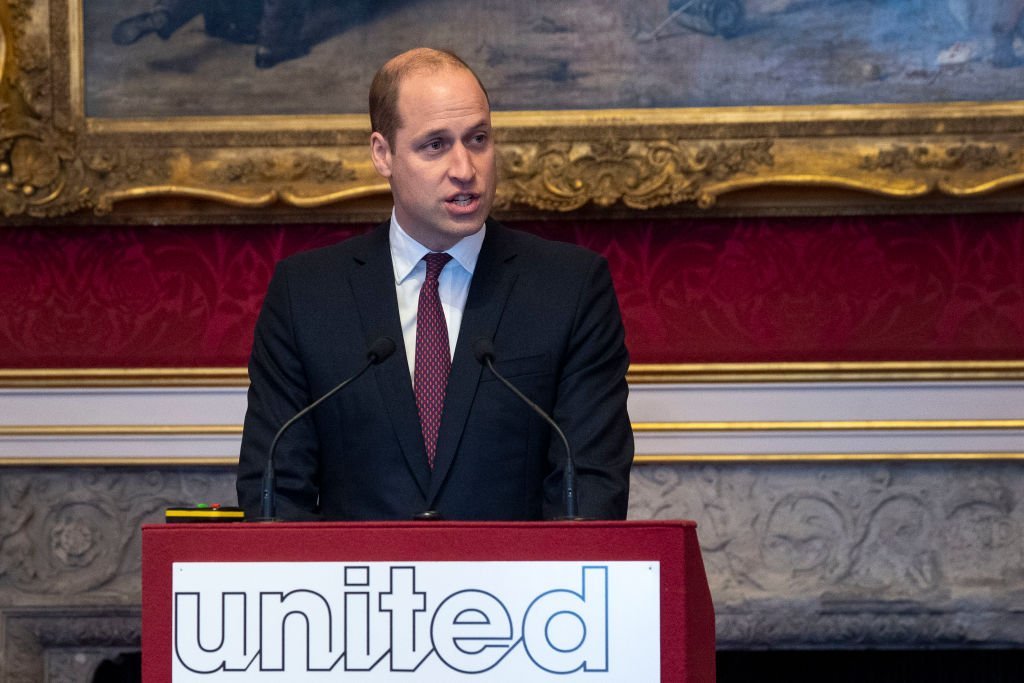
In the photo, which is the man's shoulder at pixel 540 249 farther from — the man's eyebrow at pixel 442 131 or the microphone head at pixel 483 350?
the microphone head at pixel 483 350

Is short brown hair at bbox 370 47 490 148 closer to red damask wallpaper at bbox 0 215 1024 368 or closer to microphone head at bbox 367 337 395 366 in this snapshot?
microphone head at bbox 367 337 395 366

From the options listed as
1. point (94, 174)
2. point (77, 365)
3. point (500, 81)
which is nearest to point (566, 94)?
point (500, 81)

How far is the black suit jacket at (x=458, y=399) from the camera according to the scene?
9.14ft

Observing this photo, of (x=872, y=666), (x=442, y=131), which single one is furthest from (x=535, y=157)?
(x=872, y=666)

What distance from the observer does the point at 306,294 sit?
2994 mm

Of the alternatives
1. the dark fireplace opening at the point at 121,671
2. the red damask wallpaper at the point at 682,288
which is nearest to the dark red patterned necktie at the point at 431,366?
the red damask wallpaper at the point at 682,288

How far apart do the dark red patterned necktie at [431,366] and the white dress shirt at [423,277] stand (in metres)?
0.03

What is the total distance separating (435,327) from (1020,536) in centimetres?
204

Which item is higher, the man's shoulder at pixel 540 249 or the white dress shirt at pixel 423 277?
the man's shoulder at pixel 540 249

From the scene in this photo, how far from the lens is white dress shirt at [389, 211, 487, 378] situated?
2.93 metres

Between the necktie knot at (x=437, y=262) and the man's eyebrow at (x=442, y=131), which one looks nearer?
the man's eyebrow at (x=442, y=131)

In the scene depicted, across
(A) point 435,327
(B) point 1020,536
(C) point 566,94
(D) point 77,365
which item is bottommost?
(B) point 1020,536

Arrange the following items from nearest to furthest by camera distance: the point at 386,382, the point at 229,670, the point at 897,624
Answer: the point at 229,670 < the point at 386,382 < the point at 897,624

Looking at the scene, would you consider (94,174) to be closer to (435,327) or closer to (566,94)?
(566,94)
